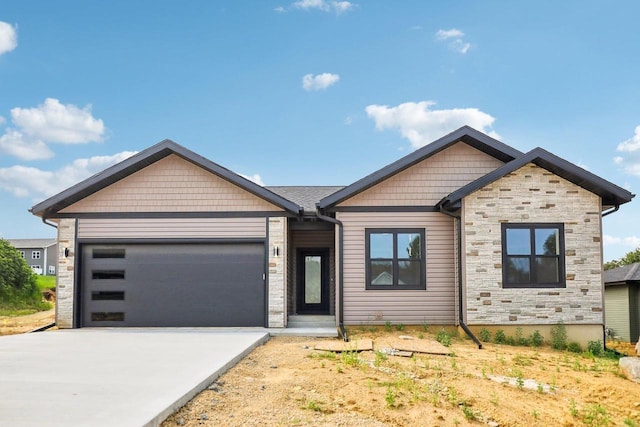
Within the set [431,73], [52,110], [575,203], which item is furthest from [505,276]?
[52,110]

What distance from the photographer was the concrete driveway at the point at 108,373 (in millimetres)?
4941

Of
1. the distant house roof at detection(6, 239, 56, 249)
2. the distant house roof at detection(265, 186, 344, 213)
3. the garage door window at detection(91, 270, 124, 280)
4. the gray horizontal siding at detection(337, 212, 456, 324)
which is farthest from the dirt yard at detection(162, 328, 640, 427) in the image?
the distant house roof at detection(6, 239, 56, 249)

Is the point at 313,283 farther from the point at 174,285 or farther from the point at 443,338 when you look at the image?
the point at 443,338

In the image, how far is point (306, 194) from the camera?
16.0 meters

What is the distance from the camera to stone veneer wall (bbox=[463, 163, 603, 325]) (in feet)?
38.7

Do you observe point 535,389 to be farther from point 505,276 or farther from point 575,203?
point 575,203

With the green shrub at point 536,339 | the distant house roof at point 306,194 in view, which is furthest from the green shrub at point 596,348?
the distant house roof at point 306,194

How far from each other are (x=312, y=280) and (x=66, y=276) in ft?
21.4

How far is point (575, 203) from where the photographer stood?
12000 mm

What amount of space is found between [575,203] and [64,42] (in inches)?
538

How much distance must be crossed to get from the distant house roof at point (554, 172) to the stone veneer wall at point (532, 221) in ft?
0.59

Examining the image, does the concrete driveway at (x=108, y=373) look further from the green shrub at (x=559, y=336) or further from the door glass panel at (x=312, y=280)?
the green shrub at (x=559, y=336)

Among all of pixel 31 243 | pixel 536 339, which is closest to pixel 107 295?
pixel 536 339

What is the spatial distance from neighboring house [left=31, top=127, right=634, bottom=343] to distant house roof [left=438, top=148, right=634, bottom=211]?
0.19ft
